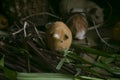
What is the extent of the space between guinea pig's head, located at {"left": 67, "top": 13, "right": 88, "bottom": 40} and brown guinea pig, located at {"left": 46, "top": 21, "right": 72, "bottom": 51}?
0.31 ft

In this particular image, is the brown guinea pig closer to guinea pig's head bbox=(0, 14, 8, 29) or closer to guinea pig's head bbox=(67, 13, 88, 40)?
guinea pig's head bbox=(67, 13, 88, 40)

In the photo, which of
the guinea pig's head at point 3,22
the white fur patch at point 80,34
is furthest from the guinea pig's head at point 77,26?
the guinea pig's head at point 3,22

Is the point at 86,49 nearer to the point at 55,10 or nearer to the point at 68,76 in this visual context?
the point at 68,76

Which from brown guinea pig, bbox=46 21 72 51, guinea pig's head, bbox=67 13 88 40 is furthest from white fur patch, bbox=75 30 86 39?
brown guinea pig, bbox=46 21 72 51

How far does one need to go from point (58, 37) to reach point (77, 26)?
150mm

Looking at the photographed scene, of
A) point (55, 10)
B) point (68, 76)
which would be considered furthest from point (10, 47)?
point (55, 10)

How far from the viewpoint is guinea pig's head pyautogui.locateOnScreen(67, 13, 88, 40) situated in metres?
1.18

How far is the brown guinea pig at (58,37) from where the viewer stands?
105 cm

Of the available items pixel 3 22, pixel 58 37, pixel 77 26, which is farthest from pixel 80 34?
pixel 3 22

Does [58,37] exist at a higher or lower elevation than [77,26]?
lower

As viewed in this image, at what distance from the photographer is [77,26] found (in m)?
1.18

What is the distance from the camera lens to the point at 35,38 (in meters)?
1.09

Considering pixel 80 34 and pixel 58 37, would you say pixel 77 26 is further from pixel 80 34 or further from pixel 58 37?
pixel 58 37

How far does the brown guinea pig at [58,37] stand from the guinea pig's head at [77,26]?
10 centimetres
